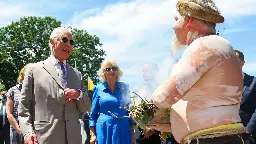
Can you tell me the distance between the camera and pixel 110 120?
787cm

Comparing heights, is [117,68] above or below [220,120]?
above

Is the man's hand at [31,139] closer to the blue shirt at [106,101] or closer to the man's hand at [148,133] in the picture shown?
the blue shirt at [106,101]

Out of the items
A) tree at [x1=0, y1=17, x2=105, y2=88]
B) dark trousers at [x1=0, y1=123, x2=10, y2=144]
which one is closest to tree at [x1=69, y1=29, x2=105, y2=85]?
tree at [x1=0, y1=17, x2=105, y2=88]

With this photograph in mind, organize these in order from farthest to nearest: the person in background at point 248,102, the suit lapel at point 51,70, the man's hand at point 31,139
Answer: the person in background at point 248,102, the suit lapel at point 51,70, the man's hand at point 31,139

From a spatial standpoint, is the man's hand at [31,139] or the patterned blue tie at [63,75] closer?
the man's hand at [31,139]

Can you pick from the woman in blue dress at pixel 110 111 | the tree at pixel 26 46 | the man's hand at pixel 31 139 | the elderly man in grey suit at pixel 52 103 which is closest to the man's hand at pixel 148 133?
the woman in blue dress at pixel 110 111

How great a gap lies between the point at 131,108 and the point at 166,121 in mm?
289

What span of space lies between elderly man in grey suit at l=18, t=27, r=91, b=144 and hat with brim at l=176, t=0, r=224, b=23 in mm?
2282

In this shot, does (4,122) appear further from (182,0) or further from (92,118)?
(182,0)

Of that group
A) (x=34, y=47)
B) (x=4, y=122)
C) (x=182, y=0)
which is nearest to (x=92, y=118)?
(x=4, y=122)

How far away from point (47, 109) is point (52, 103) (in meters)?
0.09

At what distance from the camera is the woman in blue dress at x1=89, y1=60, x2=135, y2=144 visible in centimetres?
786

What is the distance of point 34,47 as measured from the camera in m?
72.8

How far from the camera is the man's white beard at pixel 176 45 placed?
3.57 meters
